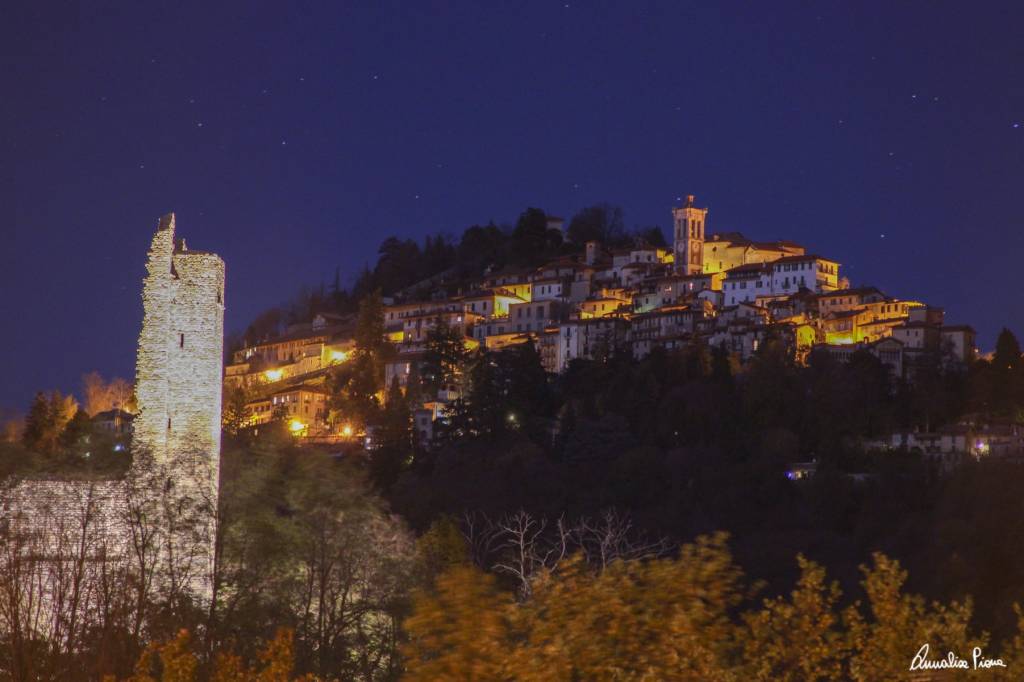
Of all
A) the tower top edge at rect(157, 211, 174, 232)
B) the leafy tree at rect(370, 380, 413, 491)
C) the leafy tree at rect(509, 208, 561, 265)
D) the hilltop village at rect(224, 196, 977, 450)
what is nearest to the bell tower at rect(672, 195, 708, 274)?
the hilltop village at rect(224, 196, 977, 450)

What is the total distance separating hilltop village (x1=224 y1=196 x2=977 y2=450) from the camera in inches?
2844

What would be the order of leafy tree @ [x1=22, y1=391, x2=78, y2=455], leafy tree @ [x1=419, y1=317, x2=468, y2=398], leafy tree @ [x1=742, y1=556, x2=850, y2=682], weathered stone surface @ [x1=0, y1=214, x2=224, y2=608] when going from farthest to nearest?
leafy tree @ [x1=419, y1=317, x2=468, y2=398]
leafy tree @ [x1=22, y1=391, x2=78, y2=455]
weathered stone surface @ [x1=0, y1=214, x2=224, y2=608]
leafy tree @ [x1=742, y1=556, x2=850, y2=682]

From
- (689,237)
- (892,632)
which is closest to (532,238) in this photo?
(689,237)

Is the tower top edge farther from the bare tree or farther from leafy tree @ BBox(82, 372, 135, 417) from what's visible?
leafy tree @ BBox(82, 372, 135, 417)

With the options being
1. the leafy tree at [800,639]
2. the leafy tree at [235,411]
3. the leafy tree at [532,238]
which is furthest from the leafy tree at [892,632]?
the leafy tree at [532,238]

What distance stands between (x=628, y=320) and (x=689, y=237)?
13.1 meters

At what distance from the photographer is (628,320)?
3113 inches

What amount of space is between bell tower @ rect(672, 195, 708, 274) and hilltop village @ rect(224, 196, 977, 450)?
0.29ft

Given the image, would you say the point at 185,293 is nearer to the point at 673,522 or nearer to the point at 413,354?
the point at 673,522

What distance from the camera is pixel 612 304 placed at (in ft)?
277

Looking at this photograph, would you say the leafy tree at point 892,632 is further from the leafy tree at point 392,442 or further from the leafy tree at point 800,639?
the leafy tree at point 392,442

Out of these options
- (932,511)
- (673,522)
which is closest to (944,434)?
(932,511)

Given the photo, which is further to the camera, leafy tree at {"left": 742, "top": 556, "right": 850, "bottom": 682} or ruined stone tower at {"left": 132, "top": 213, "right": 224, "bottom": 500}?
ruined stone tower at {"left": 132, "top": 213, "right": 224, "bottom": 500}

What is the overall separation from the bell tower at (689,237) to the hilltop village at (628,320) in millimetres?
88
